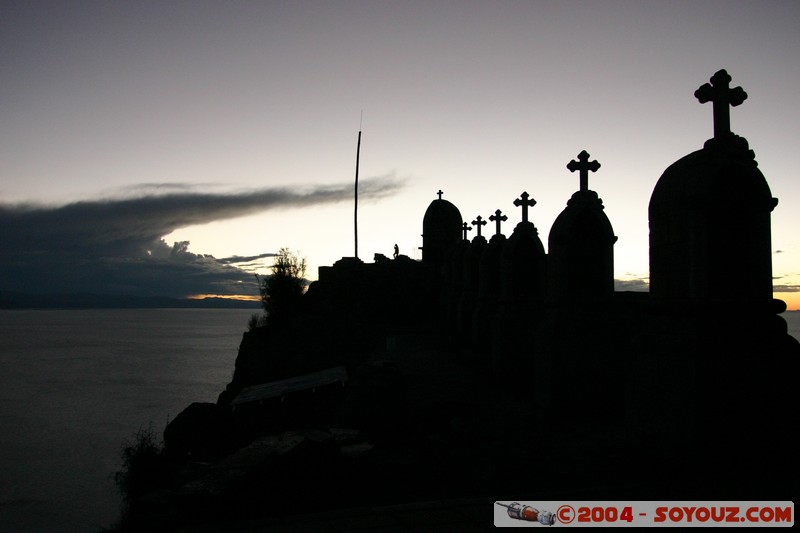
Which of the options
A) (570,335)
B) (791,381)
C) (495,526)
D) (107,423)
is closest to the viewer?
(495,526)

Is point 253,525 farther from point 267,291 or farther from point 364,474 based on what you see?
point 267,291

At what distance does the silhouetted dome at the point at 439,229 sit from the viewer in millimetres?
41969

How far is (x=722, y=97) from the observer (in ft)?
23.5

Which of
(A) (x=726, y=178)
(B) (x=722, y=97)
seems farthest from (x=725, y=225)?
(B) (x=722, y=97)

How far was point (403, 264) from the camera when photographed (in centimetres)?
3481

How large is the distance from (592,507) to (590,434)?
4.05 m

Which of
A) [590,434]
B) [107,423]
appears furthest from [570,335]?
[107,423]

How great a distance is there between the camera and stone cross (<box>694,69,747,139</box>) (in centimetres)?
712

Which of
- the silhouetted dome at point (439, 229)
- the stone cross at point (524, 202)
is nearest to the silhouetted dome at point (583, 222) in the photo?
the stone cross at point (524, 202)

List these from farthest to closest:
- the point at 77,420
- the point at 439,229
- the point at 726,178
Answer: the point at 77,420, the point at 439,229, the point at 726,178

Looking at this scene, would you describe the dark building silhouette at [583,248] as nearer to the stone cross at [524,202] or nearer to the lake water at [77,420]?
the stone cross at [524,202]

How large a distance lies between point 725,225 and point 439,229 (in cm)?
3510

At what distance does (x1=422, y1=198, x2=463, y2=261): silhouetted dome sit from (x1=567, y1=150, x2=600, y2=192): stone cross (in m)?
30.5

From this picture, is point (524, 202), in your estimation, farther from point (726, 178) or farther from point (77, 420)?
point (77, 420)
